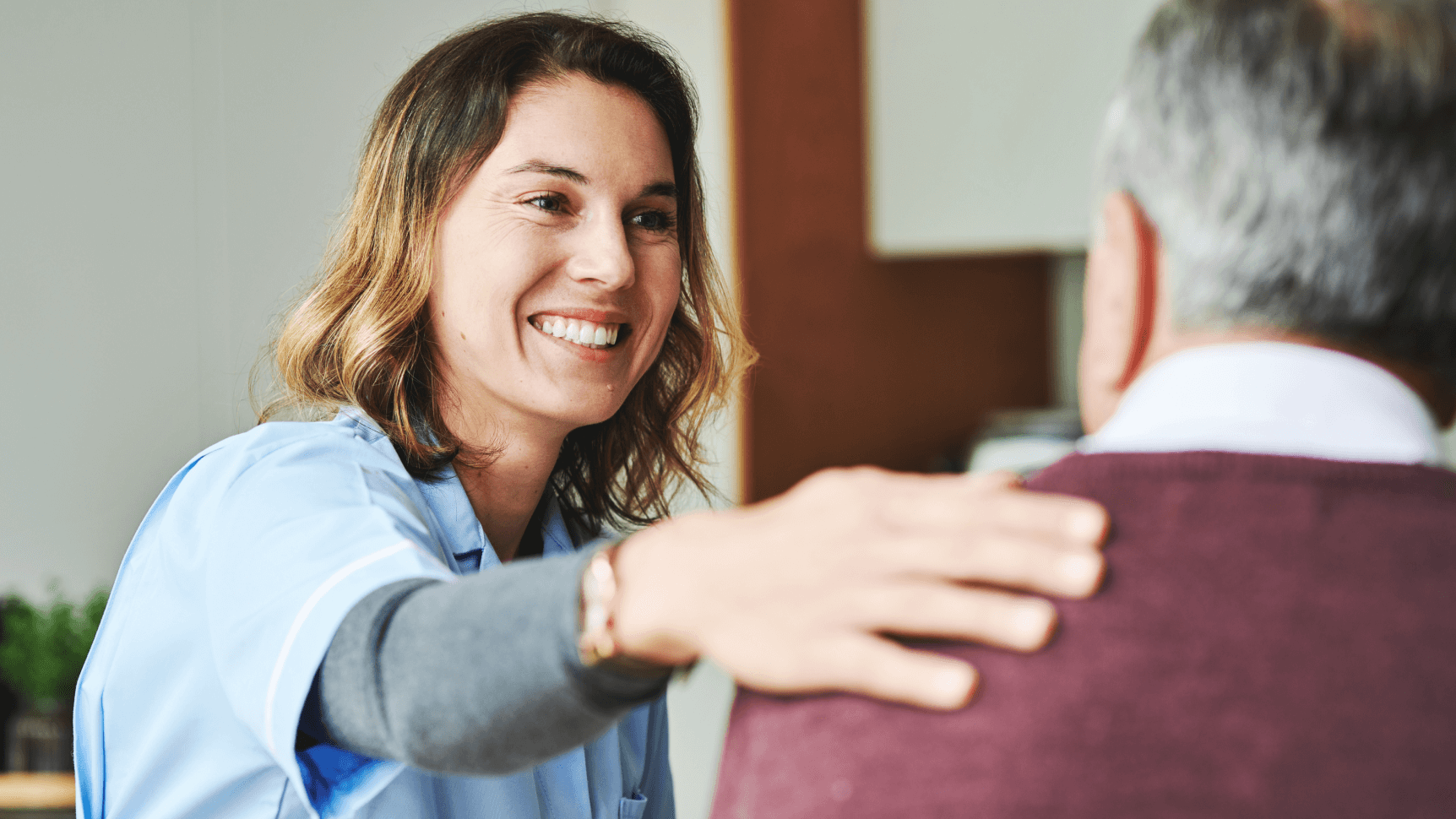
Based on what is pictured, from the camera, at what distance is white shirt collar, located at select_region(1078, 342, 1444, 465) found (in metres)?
0.54

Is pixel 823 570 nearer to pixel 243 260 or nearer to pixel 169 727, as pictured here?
pixel 169 727

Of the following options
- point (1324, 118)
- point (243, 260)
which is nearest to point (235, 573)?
point (1324, 118)

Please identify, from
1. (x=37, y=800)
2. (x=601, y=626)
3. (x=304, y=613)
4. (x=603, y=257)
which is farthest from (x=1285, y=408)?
(x=37, y=800)

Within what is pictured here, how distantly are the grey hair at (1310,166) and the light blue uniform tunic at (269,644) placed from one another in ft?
1.07

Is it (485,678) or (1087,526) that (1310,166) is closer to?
(1087,526)

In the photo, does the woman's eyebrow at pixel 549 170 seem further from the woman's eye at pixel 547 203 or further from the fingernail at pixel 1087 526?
the fingernail at pixel 1087 526

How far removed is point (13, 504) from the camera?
256cm

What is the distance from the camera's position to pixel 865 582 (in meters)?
0.52

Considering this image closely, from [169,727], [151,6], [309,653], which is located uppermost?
[151,6]

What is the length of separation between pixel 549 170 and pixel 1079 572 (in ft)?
2.37

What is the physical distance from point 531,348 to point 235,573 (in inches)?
17.2

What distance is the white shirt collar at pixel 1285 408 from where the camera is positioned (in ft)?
1.77

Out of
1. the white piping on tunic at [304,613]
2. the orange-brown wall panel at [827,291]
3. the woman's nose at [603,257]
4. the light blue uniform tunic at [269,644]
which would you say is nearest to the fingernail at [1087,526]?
the light blue uniform tunic at [269,644]

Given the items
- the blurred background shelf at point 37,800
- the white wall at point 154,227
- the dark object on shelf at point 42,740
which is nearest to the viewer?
the blurred background shelf at point 37,800
